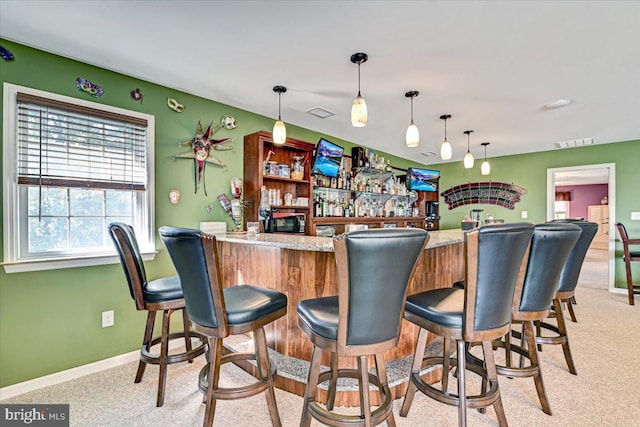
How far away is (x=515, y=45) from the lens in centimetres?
216

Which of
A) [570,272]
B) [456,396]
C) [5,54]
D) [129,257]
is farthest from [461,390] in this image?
[5,54]

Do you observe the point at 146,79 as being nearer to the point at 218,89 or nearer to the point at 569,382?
the point at 218,89

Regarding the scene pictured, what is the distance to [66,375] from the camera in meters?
2.34

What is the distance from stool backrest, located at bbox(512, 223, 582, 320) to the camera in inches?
68.7

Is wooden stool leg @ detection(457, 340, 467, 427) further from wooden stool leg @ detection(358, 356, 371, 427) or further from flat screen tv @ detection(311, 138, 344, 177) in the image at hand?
flat screen tv @ detection(311, 138, 344, 177)

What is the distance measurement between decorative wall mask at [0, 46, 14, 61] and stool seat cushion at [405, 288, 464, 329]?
3084 mm

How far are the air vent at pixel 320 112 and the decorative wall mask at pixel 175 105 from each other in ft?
4.38

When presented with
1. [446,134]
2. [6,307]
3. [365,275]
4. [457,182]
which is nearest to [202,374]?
[365,275]

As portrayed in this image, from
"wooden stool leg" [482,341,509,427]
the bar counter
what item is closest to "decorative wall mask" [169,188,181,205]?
the bar counter

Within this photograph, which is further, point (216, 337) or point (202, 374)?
point (202, 374)

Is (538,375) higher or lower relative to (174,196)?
lower

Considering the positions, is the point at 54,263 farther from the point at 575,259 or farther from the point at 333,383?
the point at 575,259

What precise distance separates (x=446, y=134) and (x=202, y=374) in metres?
4.25

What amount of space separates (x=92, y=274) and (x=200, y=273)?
1591 mm
